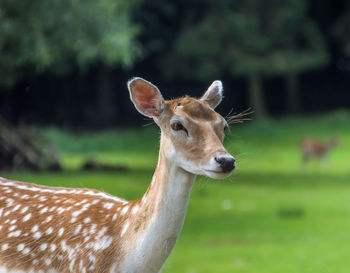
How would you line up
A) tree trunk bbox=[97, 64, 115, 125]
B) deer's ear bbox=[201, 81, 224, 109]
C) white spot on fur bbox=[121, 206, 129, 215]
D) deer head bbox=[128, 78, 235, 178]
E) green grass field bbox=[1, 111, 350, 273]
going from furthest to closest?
→ tree trunk bbox=[97, 64, 115, 125] < green grass field bbox=[1, 111, 350, 273] < white spot on fur bbox=[121, 206, 129, 215] < deer's ear bbox=[201, 81, 224, 109] < deer head bbox=[128, 78, 235, 178]

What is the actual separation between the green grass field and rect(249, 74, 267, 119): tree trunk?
1094 millimetres

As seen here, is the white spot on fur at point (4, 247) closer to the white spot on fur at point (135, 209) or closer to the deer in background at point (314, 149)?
the white spot on fur at point (135, 209)

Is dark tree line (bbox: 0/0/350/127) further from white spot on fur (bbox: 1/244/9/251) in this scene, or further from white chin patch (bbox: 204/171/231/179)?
white chin patch (bbox: 204/171/231/179)

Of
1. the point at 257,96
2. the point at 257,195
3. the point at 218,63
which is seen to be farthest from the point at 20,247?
the point at 257,96

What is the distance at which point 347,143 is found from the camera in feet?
91.5

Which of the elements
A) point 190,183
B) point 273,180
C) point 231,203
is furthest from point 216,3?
point 190,183

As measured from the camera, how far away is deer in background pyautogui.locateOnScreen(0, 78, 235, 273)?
4.18 meters

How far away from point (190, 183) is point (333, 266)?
25.8ft

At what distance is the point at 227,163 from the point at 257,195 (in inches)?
625

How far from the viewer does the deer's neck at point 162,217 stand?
13.9 feet

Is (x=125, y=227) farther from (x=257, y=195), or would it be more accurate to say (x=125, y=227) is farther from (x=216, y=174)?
(x=257, y=195)

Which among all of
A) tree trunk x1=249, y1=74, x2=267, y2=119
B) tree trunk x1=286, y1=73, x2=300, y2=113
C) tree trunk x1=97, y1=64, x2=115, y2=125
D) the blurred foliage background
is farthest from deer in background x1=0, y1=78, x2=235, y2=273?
tree trunk x1=286, y1=73, x2=300, y2=113

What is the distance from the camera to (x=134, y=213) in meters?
4.53

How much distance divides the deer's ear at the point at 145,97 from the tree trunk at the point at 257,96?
2803 cm
